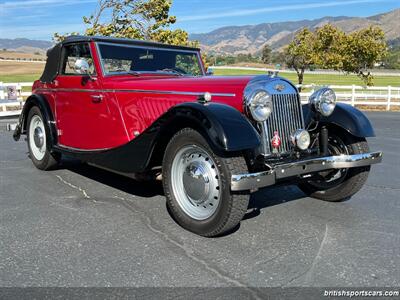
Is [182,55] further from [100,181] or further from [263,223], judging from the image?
[263,223]

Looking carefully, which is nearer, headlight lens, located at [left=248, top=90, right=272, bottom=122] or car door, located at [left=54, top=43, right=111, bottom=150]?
headlight lens, located at [left=248, top=90, right=272, bottom=122]

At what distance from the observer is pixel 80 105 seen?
5207 mm

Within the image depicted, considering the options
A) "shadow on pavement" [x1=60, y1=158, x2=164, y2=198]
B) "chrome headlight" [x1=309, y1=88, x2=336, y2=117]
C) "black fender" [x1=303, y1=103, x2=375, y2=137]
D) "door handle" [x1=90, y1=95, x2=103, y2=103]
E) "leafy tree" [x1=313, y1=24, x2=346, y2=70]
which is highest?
"leafy tree" [x1=313, y1=24, x2=346, y2=70]

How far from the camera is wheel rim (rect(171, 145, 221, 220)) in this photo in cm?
360

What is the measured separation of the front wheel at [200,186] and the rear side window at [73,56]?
6.20 feet

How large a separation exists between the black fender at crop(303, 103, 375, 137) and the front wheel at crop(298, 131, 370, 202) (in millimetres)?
150

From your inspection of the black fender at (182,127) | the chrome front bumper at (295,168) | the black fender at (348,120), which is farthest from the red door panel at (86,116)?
the black fender at (348,120)

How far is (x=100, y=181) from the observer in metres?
5.56

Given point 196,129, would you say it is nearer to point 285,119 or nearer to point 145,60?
point 285,119

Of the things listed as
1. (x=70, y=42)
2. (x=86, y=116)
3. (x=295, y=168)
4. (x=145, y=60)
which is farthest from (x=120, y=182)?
(x=295, y=168)

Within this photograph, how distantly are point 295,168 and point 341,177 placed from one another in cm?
118

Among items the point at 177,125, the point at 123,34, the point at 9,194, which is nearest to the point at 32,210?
the point at 9,194

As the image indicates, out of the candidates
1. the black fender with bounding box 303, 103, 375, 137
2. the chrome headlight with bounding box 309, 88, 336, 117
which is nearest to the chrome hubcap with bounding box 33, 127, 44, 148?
the black fender with bounding box 303, 103, 375, 137

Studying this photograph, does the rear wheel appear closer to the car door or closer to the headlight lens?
the car door
